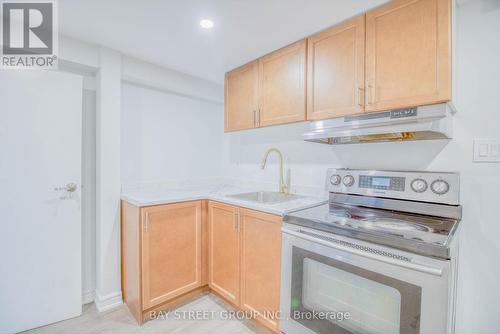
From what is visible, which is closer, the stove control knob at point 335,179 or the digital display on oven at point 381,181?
the digital display on oven at point 381,181

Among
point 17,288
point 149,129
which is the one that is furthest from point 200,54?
point 17,288

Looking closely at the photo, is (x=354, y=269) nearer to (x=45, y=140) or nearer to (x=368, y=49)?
(x=368, y=49)

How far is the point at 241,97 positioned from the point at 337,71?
0.92 metres

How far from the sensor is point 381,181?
4.96 ft

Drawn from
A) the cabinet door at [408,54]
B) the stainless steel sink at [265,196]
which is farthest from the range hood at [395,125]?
the stainless steel sink at [265,196]

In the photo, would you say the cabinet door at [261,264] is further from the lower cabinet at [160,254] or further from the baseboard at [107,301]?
the baseboard at [107,301]

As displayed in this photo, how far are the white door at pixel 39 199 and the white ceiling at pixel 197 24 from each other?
1.57 ft

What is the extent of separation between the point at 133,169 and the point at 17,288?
3.80 feet

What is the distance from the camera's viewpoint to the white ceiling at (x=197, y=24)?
135 cm

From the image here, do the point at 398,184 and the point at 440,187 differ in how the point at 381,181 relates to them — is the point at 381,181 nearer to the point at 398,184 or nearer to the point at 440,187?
the point at 398,184

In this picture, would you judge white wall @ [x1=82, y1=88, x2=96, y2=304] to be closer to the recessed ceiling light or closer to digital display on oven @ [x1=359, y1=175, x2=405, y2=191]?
the recessed ceiling light

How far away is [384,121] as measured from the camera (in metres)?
1.29

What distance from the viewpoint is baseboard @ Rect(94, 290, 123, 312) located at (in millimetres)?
1874

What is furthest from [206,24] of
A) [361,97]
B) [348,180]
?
[348,180]
